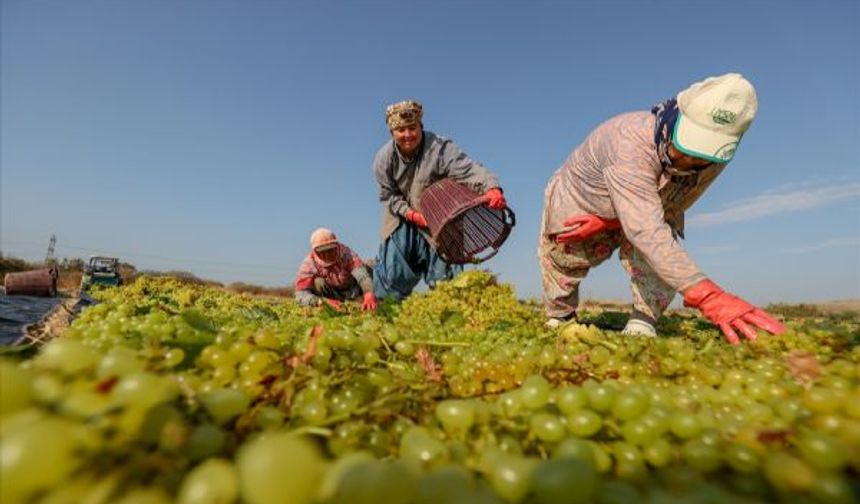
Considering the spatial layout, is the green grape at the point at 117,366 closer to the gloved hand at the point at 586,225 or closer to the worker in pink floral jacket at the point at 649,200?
the worker in pink floral jacket at the point at 649,200

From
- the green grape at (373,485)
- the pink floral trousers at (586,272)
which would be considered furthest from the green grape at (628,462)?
the pink floral trousers at (586,272)

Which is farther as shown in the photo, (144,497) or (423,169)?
(423,169)

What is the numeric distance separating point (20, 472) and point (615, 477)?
85 centimetres

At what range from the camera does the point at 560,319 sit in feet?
16.4

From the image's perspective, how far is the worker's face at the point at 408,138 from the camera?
5934mm

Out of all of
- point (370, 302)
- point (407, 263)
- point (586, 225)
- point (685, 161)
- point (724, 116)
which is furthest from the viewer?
point (370, 302)

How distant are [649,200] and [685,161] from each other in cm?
47

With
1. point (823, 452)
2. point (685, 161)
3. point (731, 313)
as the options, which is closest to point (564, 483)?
point (823, 452)

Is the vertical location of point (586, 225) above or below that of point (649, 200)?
below

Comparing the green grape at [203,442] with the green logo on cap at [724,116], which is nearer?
the green grape at [203,442]

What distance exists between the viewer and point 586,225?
14.3 ft

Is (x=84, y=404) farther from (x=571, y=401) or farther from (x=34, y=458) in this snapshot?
(x=571, y=401)

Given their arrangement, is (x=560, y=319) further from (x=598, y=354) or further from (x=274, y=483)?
(x=274, y=483)

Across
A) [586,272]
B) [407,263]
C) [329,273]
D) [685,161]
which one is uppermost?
[685,161]
